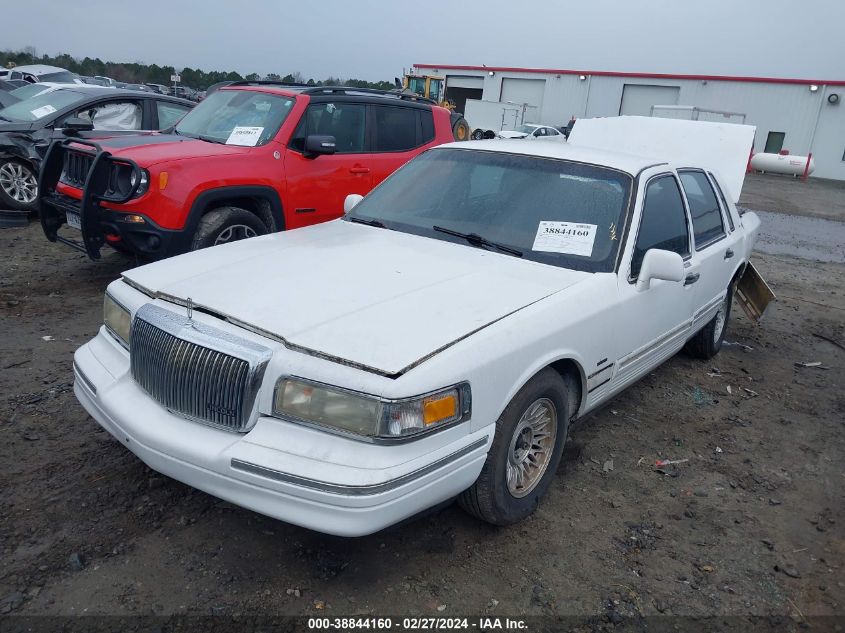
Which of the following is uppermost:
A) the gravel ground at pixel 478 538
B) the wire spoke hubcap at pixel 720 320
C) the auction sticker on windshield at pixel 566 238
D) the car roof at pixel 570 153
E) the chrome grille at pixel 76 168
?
the car roof at pixel 570 153

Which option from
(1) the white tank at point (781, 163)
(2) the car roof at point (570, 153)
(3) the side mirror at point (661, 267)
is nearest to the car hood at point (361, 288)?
(3) the side mirror at point (661, 267)

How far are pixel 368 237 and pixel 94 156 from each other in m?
3.30

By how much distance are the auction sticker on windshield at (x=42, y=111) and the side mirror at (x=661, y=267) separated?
7771 mm

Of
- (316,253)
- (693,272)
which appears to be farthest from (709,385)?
(316,253)

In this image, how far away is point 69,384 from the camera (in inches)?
165

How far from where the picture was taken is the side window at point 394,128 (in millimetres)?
7156

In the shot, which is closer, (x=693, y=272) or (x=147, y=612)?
(x=147, y=612)

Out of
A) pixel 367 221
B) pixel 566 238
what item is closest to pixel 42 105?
pixel 367 221

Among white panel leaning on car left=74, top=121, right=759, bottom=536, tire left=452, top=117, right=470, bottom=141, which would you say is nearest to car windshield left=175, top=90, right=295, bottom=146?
white panel leaning on car left=74, top=121, right=759, bottom=536

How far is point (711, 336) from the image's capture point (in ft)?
18.0

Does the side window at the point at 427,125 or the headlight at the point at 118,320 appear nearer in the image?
the headlight at the point at 118,320

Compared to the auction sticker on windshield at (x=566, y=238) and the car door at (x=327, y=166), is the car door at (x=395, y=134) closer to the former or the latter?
the car door at (x=327, y=166)

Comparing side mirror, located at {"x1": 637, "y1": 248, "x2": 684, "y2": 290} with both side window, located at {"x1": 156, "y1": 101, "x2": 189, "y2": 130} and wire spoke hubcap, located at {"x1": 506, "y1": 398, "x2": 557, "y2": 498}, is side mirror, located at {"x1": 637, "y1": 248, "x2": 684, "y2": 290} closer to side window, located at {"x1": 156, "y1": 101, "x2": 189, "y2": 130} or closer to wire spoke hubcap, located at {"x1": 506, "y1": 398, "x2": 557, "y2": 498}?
wire spoke hubcap, located at {"x1": 506, "y1": 398, "x2": 557, "y2": 498}

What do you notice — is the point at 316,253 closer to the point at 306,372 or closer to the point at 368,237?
the point at 368,237
